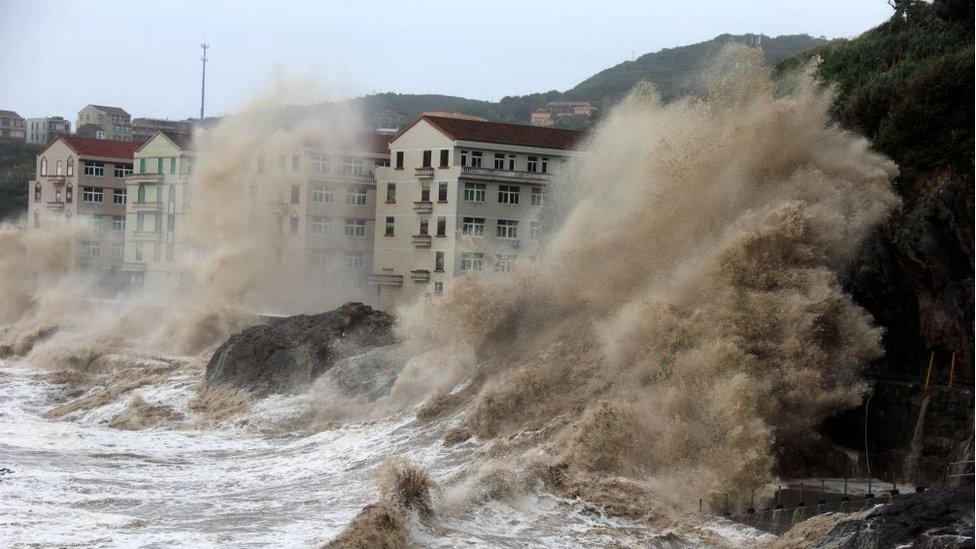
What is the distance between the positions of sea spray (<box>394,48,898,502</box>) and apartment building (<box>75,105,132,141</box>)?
94827mm

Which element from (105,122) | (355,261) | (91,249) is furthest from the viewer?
(105,122)

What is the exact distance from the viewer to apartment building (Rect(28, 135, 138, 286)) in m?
64.8

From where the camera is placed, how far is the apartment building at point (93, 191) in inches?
2552

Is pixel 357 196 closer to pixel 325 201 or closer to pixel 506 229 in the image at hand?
pixel 325 201

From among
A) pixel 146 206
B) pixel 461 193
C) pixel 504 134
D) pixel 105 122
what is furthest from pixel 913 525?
pixel 105 122

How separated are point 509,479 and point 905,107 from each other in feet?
39.3

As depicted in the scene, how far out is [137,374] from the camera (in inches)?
1428

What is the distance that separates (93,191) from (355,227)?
21.5 meters

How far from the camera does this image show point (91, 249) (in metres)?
63.9

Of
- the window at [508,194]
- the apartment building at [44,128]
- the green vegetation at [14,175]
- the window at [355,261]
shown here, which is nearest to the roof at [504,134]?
the window at [508,194]

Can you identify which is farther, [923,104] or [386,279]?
[386,279]

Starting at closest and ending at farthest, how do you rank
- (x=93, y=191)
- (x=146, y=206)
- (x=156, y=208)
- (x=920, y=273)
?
(x=920, y=273)
(x=156, y=208)
(x=146, y=206)
(x=93, y=191)

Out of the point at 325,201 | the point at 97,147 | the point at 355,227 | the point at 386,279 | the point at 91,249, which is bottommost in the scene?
the point at 91,249

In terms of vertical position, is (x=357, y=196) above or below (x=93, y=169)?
below
